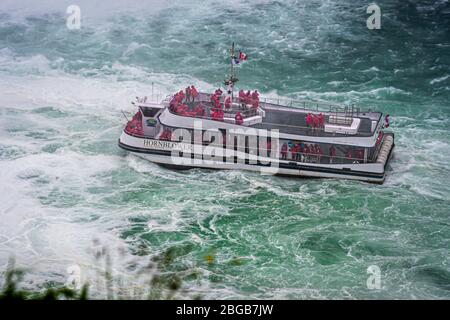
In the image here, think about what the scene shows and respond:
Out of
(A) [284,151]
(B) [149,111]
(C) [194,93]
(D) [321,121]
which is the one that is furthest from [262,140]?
(B) [149,111]

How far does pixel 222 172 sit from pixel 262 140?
325 cm

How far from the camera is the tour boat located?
46.4 meters

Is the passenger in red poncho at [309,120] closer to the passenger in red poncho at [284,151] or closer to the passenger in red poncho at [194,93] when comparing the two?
the passenger in red poncho at [284,151]

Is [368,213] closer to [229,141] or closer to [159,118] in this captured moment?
[229,141]

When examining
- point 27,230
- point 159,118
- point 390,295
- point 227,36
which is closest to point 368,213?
point 390,295

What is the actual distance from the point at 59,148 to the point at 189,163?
9733mm

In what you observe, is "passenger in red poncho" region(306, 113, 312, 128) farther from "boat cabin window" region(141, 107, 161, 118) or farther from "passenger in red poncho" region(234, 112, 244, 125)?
"boat cabin window" region(141, 107, 161, 118)

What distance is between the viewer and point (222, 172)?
1870 inches

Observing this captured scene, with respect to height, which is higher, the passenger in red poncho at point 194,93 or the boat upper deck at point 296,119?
the passenger in red poncho at point 194,93

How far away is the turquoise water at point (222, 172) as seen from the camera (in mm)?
37281

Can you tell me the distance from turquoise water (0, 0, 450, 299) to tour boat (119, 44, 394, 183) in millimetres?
879

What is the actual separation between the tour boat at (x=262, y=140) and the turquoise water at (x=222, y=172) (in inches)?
34.6

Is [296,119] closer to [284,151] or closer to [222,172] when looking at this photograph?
[284,151]

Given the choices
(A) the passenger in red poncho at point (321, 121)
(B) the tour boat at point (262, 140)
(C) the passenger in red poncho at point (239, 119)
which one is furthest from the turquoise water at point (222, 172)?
(A) the passenger in red poncho at point (321, 121)
